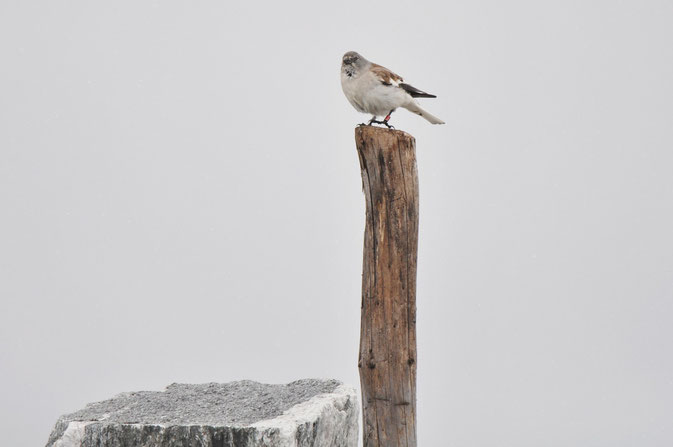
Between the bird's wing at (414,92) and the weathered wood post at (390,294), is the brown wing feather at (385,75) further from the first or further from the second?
the weathered wood post at (390,294)

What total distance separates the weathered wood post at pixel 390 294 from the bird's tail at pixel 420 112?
86 cm

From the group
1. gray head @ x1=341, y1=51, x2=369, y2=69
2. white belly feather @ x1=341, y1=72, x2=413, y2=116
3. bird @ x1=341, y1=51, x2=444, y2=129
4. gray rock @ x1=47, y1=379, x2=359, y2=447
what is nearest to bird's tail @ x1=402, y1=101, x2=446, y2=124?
bird @ x1=341, y1=51, x2=444, y2=129

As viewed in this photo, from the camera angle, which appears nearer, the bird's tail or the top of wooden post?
the top of wooden post

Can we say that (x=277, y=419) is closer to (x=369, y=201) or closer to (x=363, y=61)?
(x=369, y=201)

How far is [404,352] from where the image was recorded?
6.21m

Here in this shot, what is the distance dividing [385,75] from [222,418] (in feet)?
9.54

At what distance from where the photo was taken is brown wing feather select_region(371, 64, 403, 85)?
6707mm

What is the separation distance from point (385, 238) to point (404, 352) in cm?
84

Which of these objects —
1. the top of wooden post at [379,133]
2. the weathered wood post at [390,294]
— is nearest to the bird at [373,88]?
the top of wooden post at [379,133]

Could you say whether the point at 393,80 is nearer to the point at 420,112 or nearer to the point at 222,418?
the point at 420,112

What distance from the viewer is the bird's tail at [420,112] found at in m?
7.06

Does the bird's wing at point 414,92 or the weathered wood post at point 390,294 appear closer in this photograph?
the weathered wood post at point 390,294

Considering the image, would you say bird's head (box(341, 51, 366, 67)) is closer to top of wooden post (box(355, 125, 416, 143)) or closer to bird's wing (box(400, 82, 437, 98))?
bird's wing (box(400, 82, 437, 98))

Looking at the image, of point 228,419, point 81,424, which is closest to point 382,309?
point 228,419
